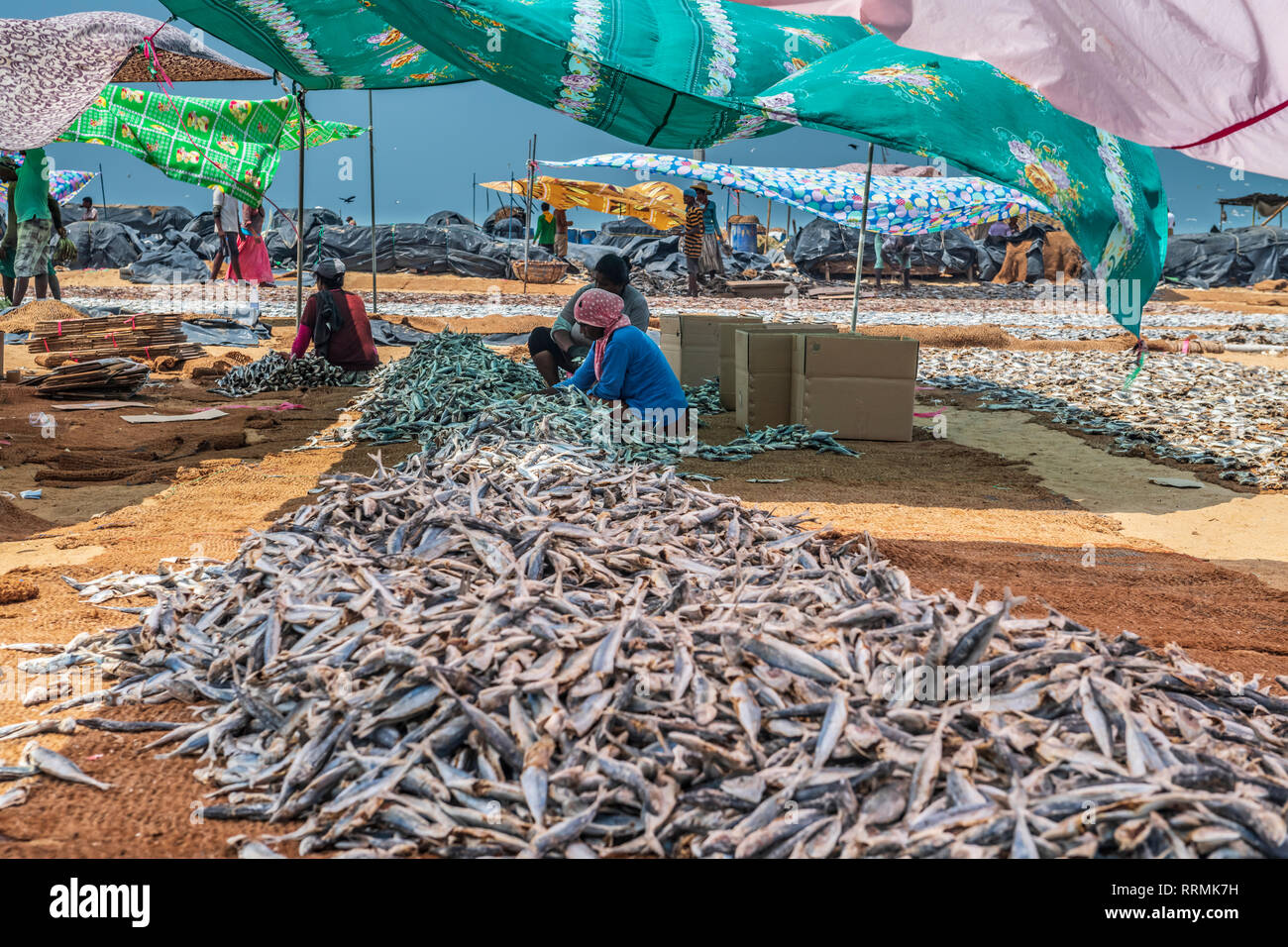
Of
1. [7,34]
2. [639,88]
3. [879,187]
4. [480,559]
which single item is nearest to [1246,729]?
[480,559]

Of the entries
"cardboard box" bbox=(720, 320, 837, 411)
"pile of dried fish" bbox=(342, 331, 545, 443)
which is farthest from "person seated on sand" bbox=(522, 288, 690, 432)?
"cardboard box" bbox=(720, 320, 837, 411)

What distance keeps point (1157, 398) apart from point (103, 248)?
87.8 feet

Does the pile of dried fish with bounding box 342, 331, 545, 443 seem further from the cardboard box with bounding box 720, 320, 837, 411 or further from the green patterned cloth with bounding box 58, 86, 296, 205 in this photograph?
the green patterned cloth with bounding box 58, 86, 296, 205

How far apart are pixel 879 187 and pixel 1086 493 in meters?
9.75

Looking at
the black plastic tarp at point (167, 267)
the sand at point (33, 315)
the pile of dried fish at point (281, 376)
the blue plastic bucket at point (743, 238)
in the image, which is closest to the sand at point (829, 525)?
the pile of dried fish at point (281, 376)

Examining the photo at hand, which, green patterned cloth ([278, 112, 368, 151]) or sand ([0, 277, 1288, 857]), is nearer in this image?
sand ([0, 277, 1288, 857])

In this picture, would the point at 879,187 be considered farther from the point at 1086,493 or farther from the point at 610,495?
the point at 610,495

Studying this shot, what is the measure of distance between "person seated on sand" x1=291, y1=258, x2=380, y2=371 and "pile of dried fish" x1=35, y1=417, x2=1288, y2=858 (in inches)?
224

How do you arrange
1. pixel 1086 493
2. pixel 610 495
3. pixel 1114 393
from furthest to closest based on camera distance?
1. pixel 1114 393
2. pixel 1086 493
3. pixel 610 495

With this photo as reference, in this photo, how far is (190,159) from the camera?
433 inches

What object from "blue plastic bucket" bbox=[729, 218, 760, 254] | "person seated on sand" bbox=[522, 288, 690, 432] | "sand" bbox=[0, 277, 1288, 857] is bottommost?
"sand" bbox=[0, 277, 1288, 857]

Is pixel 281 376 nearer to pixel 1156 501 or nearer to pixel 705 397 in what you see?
pixel 705 397

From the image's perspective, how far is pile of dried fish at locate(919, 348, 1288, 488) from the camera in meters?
6.84

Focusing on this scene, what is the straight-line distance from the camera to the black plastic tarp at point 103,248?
2608cm
